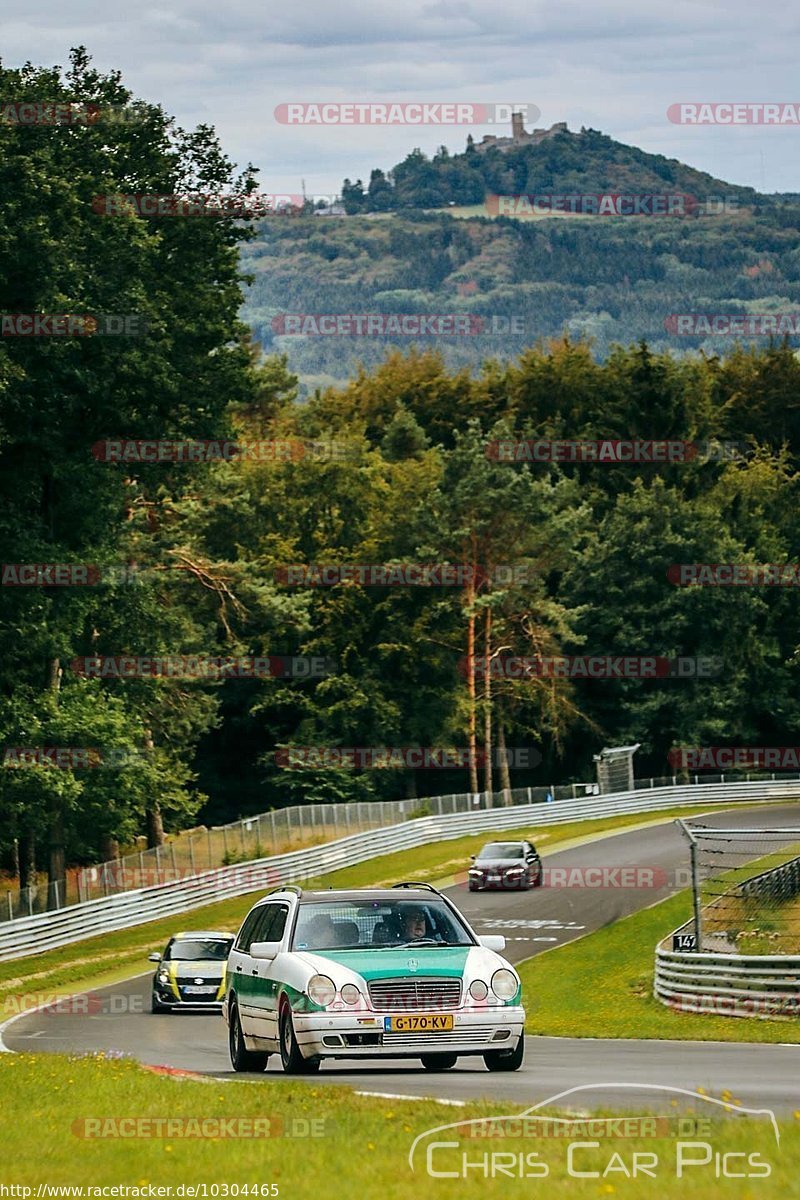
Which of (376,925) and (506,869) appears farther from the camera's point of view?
(506,869)

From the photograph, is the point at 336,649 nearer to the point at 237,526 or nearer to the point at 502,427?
the point at 237,526

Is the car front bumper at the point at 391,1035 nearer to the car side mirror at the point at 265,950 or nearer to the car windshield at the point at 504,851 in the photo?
the car side mirror at the point at 265,950

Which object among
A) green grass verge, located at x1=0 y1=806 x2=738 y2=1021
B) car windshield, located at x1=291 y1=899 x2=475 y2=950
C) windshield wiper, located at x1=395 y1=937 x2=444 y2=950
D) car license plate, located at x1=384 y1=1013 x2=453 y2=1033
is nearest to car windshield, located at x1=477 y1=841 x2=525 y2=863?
green grass verge, located at x1=0 y1=806 x2=738 y2=1021

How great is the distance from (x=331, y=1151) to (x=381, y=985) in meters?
5.34

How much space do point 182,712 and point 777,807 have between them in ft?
80.5

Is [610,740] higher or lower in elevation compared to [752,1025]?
lower

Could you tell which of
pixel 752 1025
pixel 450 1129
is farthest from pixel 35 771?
pixel 450 1129

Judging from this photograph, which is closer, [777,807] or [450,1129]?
[450,1129]

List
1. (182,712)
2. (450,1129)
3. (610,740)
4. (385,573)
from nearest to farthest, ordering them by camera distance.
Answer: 1. (450,1129)
2. (182,712)
3. (385,573)
4. (610,740)

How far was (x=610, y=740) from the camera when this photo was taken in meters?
92.1

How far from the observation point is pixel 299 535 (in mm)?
90125
